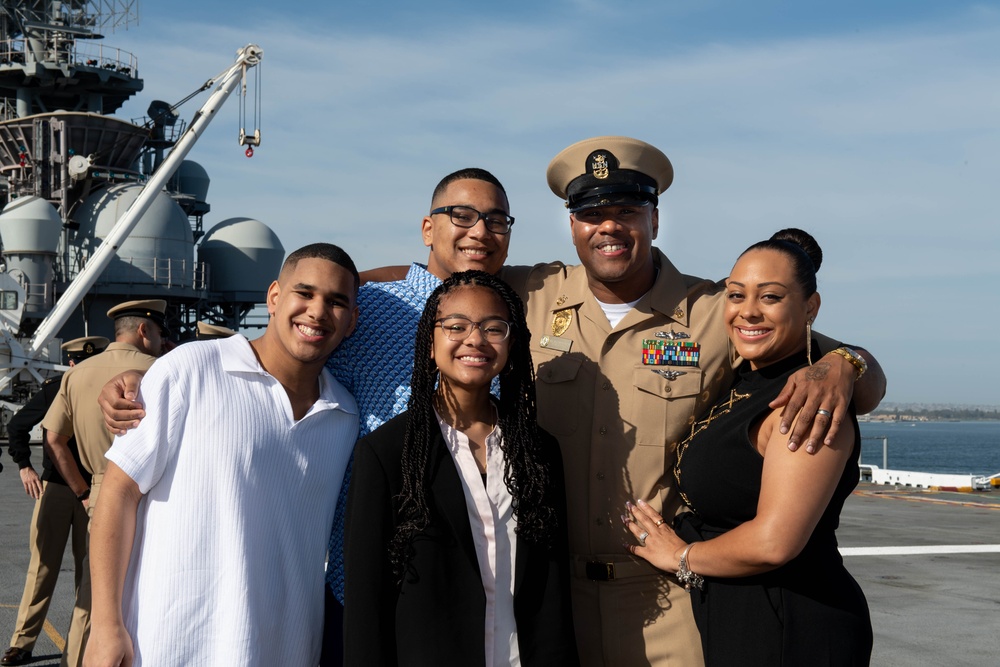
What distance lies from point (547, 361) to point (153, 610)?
1561mm

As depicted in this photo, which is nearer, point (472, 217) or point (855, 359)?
point (855, 359)

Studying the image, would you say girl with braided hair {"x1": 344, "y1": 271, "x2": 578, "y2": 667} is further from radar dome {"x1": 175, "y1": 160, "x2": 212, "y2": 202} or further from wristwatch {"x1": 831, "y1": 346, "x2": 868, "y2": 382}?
radar dome {"x1": 175, "y1": 160, "x2": 212, "y2": 202}

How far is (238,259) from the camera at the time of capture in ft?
139

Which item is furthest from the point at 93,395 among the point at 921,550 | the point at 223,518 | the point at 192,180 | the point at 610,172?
Answer: the point at 192,180

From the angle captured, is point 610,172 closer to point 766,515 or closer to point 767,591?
point 766,515

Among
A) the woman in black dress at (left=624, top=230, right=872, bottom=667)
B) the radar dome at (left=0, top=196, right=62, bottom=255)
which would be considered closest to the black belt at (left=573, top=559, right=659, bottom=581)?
the woman in black dress at (left=624, top=230, right=872, bottom=667)

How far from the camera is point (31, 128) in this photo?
128ft

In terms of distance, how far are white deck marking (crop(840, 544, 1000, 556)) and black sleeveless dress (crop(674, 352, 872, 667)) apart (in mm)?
8570

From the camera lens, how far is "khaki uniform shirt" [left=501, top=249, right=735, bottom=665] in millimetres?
3270

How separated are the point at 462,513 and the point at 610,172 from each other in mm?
1480

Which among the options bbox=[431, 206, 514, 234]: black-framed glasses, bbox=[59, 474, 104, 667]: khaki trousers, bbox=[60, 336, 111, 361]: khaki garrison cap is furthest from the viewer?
bbox=[60, 336, 111, 361]: khaki garrison cap

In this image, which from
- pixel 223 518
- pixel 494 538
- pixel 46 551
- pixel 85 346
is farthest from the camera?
pixel 85 346

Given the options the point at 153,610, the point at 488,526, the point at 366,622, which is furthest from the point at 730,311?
the point at 153,610

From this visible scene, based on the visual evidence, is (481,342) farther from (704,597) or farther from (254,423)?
(704,597)
